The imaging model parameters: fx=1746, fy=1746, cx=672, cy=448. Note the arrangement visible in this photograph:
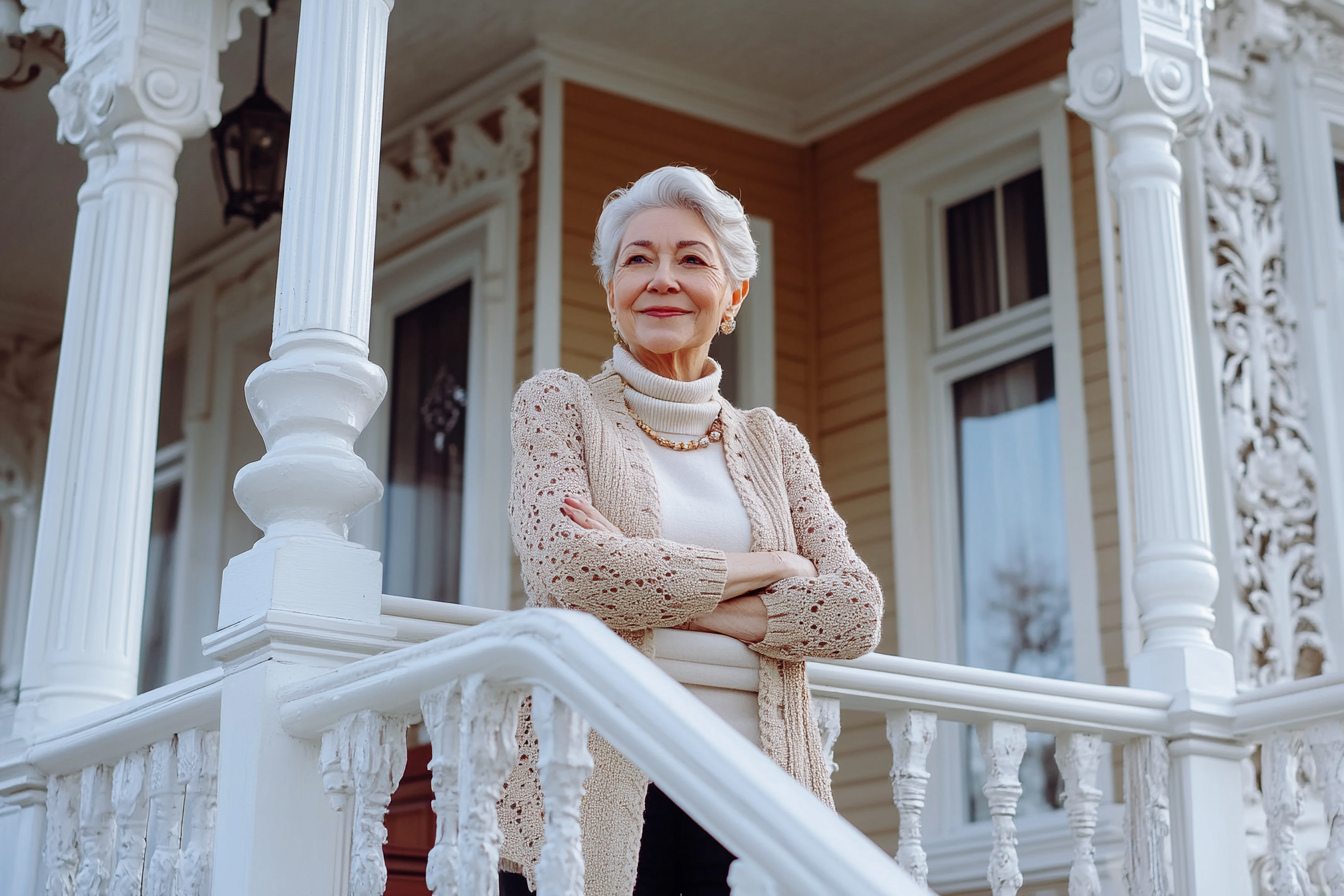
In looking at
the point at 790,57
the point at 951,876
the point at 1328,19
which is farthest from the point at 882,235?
the point at 951,876

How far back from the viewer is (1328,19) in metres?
6.08

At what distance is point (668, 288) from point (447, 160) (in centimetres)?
474

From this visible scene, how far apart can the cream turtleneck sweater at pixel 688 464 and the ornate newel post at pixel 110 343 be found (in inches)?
63.2

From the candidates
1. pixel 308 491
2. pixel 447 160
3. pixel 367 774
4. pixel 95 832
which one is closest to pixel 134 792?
pixel 95 832

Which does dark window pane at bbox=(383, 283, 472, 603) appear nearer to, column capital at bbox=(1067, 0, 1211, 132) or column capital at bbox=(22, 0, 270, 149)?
column capital at bbox=(22, 0, 270, 149)

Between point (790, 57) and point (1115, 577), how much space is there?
2435 mm

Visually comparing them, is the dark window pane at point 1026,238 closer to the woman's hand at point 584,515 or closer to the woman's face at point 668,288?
the woman's face at point 668,288

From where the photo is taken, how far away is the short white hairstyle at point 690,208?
8.73 feet

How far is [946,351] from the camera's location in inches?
260

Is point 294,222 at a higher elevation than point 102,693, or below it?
higher

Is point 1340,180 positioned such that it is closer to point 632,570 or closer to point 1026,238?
point 1026,238

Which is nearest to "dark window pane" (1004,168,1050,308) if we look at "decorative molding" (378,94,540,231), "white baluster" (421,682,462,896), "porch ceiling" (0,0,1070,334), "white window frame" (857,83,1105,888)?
"white window frame" (857,83,1105,888)

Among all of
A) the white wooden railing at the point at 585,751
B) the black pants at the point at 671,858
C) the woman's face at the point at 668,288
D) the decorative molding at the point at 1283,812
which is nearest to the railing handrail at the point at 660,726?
the white wooden railing at the point at 585,751

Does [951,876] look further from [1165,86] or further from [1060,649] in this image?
[1165,86]
